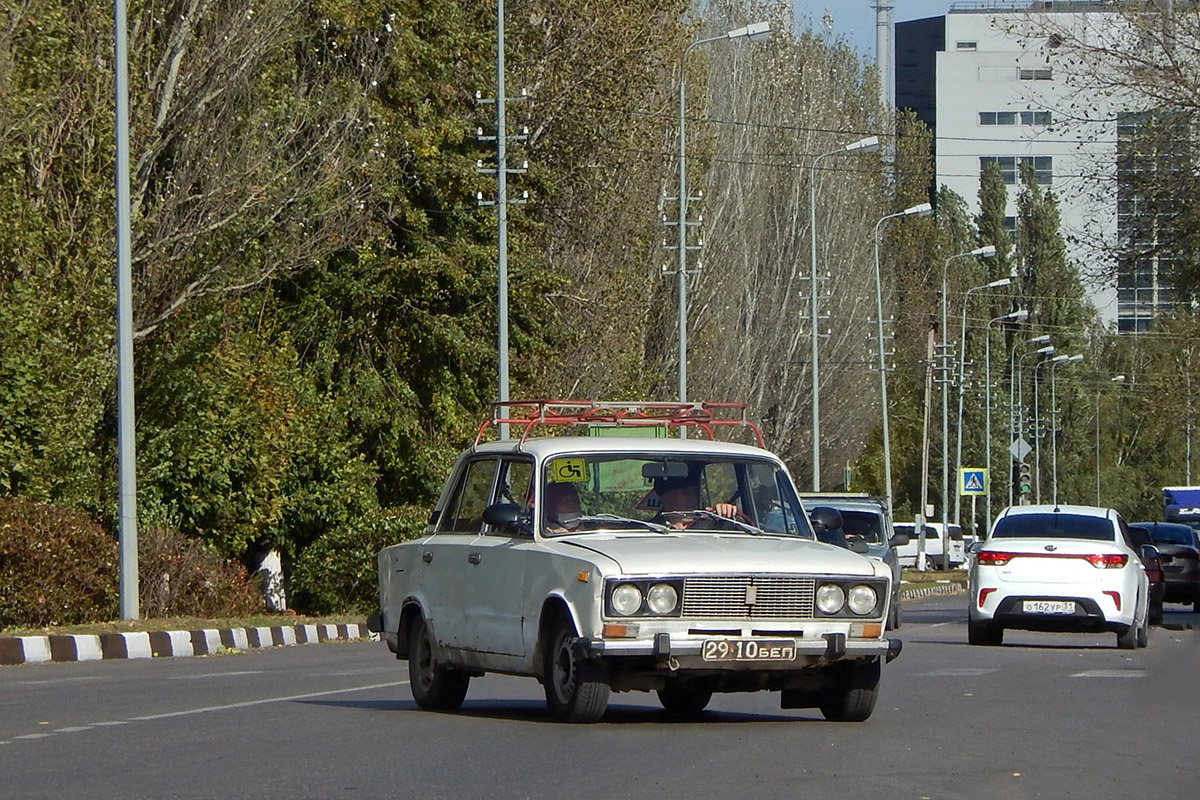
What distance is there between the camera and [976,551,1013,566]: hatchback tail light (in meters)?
23.6

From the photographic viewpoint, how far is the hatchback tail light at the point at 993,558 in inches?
929

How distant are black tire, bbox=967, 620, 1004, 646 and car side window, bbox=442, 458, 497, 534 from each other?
11.2 metres

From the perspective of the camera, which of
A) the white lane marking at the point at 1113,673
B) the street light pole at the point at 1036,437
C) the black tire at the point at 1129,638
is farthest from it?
the street light pole at the point at 1036,437

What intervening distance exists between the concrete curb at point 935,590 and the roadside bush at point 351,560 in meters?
16.3

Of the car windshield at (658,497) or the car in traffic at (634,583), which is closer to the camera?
the car in traffic at (634,583)

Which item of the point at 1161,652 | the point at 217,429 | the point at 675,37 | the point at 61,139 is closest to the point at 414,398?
the point at 217,429

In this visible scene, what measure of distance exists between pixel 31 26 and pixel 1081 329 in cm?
7778

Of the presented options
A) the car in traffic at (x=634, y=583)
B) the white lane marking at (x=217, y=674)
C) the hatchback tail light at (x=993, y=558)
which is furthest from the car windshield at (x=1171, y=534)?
the car in traffic at (x=634, y=583)

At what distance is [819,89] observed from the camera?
234 ft

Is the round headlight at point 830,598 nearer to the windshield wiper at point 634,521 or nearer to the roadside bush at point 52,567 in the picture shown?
the windshield wiper at point 634,521

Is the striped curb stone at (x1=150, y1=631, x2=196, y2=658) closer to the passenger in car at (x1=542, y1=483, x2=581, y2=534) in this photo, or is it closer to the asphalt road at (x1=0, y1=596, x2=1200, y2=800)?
the asphalt road at (x1=0, y1=596, x2=1200, y2=800)

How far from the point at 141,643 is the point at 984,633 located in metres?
9.16

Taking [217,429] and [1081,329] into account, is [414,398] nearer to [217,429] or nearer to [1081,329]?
[217,429]

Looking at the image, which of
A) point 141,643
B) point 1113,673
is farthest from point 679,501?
point 141,643
